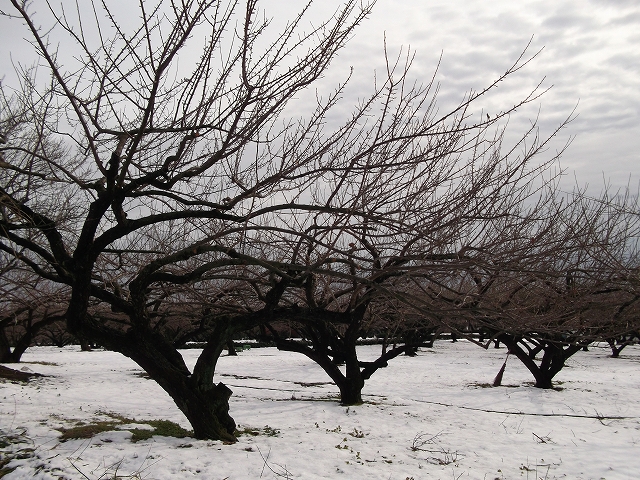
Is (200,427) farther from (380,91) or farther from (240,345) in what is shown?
(240,345)

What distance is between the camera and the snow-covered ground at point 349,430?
193 inches

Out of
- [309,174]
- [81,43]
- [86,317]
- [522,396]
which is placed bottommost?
[522,396]

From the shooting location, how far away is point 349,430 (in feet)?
23.7

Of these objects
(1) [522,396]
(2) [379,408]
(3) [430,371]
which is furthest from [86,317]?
(3) [430,371]

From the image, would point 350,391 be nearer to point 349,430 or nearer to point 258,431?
point 349,430

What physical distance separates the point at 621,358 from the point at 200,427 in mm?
20873

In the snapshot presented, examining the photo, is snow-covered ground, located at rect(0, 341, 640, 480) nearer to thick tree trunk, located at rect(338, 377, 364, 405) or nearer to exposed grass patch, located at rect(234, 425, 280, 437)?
exposed grass patch, located at rect(234, 425, 280, 437)

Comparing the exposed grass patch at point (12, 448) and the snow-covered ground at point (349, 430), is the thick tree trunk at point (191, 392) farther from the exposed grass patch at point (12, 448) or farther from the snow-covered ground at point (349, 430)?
the exposed grass patch at point (12, 448)

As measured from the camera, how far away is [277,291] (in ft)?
19.0

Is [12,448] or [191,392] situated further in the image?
[191,392]

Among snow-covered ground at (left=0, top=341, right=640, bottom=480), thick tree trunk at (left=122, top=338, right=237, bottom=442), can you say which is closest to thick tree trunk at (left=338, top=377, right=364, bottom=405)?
snow-covered ground at (left=0, top=341, right=640, bottom=480)

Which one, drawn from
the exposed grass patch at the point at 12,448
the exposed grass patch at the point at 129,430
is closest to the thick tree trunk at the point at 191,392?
the exposed grass patch at the point at 129,430

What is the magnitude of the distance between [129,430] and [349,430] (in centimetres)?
294

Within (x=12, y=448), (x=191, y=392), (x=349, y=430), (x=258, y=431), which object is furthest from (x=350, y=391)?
(x=12, y=448)
